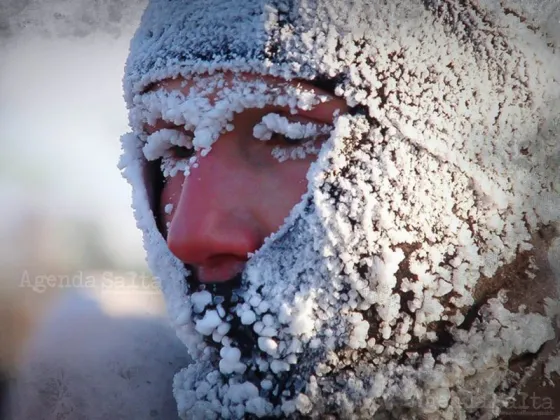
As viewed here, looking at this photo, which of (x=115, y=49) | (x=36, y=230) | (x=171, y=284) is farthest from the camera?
(x=36, y=230)

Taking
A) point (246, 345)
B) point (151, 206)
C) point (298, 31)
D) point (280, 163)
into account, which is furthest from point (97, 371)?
point (298, 31)

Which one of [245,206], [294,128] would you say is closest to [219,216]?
[245,206]

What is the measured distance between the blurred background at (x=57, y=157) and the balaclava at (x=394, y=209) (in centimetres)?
44

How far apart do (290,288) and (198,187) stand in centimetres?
17

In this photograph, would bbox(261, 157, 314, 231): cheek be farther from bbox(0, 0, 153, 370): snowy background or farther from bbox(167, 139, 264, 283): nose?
bbox(0, 0, 153, 370): snowy background

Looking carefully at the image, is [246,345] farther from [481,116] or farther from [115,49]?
[115,49]

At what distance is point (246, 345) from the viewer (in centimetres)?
64

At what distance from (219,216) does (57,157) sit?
0.90 metres

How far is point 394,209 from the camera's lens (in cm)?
59

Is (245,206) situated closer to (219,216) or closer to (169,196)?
(219,216)

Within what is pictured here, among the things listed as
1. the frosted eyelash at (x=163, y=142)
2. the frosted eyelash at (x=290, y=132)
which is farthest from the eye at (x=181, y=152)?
the frosted eyelash at (x=290, y=132)

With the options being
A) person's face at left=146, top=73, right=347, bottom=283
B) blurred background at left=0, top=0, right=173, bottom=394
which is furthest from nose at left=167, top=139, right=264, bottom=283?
blurred background at left=0, top=0, right=173, bottom=394

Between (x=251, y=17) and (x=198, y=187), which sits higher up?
(x=251, y=17)

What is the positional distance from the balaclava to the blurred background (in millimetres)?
436
